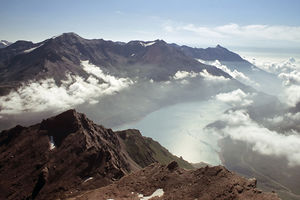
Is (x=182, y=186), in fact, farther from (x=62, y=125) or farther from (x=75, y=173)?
(x=62, y=125)

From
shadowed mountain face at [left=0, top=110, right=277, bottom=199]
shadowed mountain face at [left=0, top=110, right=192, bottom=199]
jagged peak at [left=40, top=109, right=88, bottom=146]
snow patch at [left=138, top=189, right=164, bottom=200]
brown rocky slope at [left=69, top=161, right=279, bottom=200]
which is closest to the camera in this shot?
brown rocky slope at [left=69, top=161, right=279, bottom=200]

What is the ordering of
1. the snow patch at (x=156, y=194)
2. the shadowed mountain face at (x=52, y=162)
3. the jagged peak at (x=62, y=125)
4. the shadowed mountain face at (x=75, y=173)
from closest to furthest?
the shadowed mountain face at (x=75, y=173), the snow patch at (x=156, y=194), the shadowed mountain face at (x=52, y=162), the jagged peak at (x=62, y=125)

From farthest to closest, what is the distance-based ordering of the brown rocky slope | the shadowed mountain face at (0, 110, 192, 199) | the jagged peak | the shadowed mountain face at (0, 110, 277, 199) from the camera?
the jagged peak < the shadowed mountain face at (0, 110, 192, 199) < the shadowed mountain face at (0, 110, 277, 199) < the brown rocky slope

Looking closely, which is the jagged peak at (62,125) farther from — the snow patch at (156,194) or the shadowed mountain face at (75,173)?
the snow patch at (156,194)

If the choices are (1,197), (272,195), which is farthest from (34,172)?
(272,195)

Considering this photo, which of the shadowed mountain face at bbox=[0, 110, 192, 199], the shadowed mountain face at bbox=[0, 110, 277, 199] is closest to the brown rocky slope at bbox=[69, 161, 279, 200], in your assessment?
the shadowed mountain face at bbox=[0, 110, 277, 199]

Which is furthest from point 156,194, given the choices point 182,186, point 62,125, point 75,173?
point 62,125

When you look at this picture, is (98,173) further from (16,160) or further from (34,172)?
(16,160)

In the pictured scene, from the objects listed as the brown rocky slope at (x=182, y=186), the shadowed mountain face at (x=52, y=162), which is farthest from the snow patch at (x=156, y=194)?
the shadowed mountain face at (x=52, y=162)

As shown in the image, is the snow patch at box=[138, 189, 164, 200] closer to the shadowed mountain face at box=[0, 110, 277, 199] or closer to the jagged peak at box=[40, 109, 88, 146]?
the shadowed mountain face at box=[0, 110, 277, 199]
